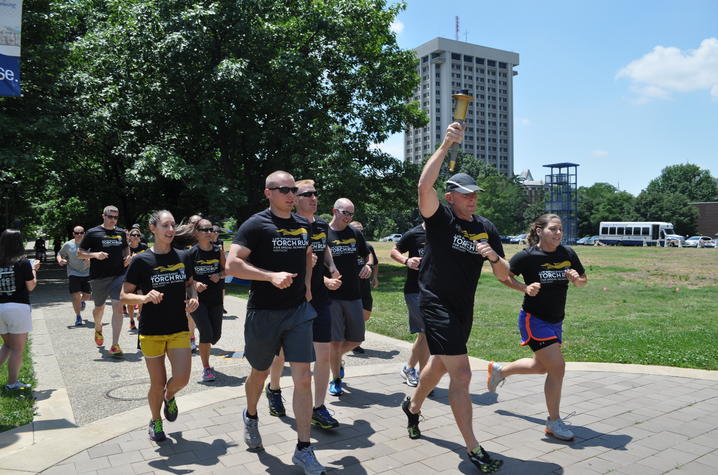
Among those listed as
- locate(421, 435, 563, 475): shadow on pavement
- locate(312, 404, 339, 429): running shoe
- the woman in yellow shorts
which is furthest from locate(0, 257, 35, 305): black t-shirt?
locate(421, 435, 563, 475): shadow on pavement

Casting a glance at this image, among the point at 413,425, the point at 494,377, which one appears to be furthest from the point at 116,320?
the point at 494,377

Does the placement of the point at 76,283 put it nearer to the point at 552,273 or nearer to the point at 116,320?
the point at 116,320

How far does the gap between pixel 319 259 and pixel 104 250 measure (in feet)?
15.3

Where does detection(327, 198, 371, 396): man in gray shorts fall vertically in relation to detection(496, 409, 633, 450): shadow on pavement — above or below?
above

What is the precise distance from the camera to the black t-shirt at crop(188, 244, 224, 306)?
22.2 ft

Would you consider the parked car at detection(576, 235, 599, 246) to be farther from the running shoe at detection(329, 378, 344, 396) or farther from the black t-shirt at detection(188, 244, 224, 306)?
the running shoe at detection(329, 378, 344, 396)

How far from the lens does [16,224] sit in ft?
90.3

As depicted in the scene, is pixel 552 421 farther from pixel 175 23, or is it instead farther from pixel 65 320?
pixel 175 23

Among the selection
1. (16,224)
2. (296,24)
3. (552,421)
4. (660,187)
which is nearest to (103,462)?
(552,421)

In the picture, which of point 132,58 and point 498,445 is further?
point 132,58

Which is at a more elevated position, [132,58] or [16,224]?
[132,58]

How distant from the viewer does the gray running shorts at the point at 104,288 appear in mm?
8477

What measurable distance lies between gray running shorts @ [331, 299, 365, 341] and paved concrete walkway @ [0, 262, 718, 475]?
2.15 ft

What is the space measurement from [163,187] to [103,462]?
81.1 feet
